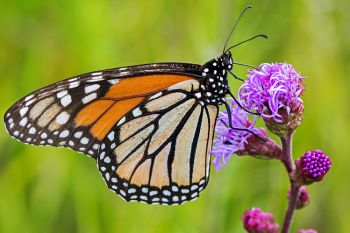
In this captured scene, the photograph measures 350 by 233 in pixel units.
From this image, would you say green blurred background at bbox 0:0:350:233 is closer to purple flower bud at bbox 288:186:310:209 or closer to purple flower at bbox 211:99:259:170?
purple flower at bbox 211:99:259:170

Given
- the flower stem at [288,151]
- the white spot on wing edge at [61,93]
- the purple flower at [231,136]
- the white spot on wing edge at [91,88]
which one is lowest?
the flower stem at [288,151]

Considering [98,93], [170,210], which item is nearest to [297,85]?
[98,93]

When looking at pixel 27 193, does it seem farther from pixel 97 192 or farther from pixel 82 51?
pixel 82 51

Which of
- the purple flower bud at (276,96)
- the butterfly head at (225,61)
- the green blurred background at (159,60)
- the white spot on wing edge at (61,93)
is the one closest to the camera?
the purple flower bud at (276,96)

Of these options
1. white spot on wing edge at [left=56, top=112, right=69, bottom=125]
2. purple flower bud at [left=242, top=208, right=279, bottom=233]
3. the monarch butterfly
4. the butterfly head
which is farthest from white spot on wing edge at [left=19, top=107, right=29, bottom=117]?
purple flower bud at [left=242, top=208, right=279, bottom=233]

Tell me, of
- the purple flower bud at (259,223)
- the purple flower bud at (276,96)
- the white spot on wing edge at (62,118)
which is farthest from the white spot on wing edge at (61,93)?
the purple flower bud at (259,223)

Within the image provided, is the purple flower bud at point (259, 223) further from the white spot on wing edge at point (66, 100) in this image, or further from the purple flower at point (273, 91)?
the white spot on wing edge at point (66, 100)
